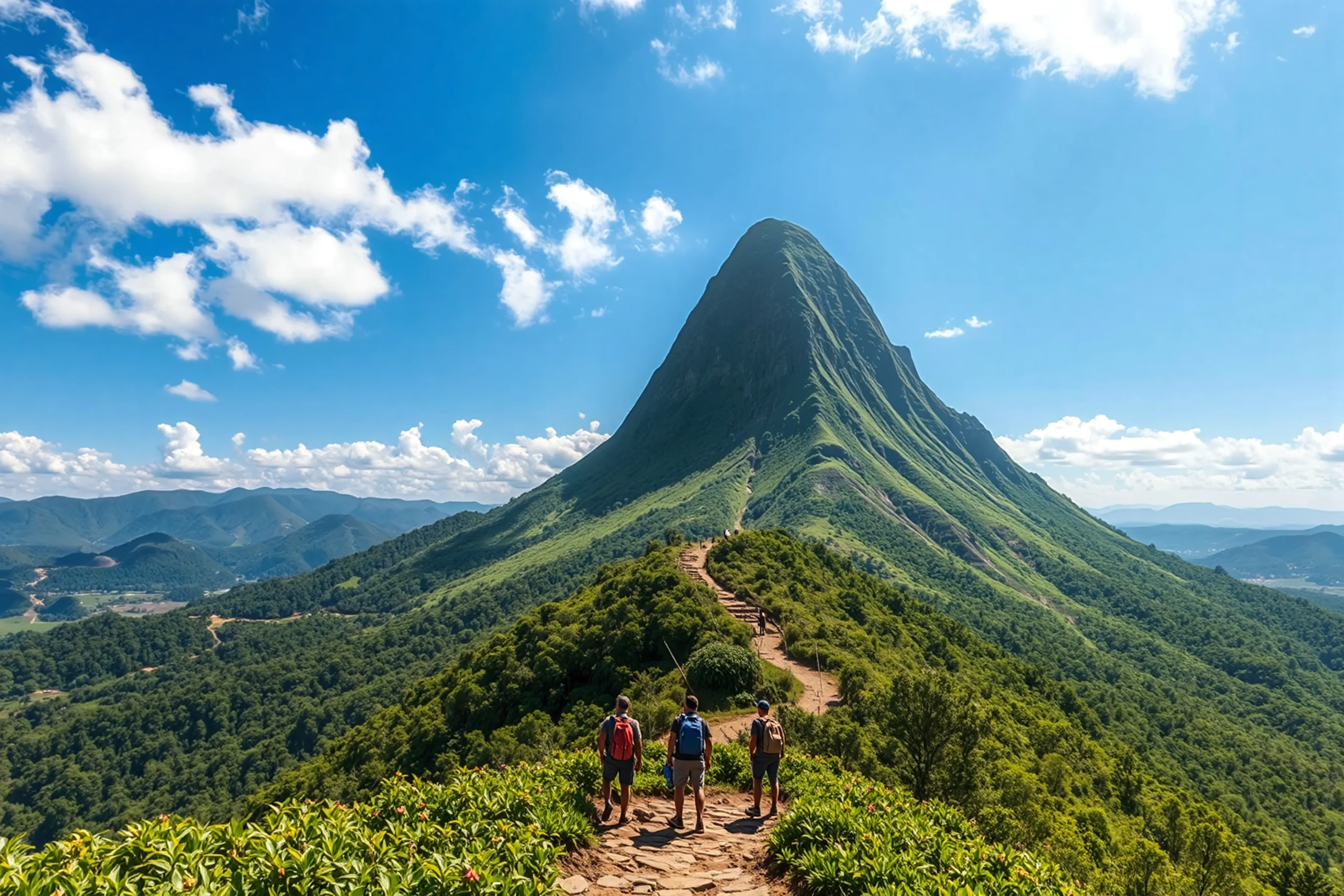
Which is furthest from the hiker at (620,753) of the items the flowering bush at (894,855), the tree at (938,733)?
the tree at (938,733)

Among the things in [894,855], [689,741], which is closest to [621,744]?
[689,741]

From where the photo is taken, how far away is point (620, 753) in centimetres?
1348

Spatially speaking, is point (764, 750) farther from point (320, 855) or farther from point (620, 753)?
point (320, 855)

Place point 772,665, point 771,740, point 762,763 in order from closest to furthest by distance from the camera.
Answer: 1. point 771,740
2. point 762,763
3. point 772,665

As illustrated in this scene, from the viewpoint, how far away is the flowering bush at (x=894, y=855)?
32.7 feet

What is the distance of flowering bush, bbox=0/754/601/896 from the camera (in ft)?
21.8

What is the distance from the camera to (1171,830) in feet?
98.3

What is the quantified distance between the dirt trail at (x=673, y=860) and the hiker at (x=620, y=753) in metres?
0.68

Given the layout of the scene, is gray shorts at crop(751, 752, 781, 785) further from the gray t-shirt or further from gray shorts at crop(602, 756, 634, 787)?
the gray t-shirt

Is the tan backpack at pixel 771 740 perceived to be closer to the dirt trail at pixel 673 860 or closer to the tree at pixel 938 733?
the dirt trail at pixel 673 860

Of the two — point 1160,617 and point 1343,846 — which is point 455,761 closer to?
point 1343,846

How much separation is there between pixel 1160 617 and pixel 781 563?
197061mm

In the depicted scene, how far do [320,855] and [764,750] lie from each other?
34.0 ft

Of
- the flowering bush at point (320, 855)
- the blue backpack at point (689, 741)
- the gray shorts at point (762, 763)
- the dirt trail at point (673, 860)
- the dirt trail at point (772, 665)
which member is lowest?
the dirt trail at point (772, 665)
